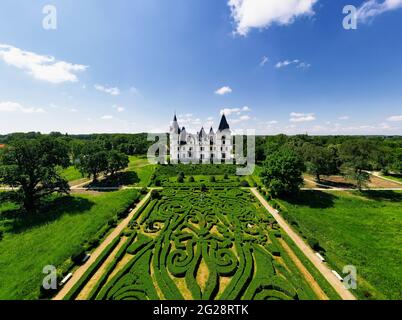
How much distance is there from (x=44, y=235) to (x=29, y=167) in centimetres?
1292

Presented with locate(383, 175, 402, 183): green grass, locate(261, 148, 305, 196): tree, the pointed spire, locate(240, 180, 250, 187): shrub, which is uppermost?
the pointed spire

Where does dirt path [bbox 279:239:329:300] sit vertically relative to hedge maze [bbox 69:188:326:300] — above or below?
below

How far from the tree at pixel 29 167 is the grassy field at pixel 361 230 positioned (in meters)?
36.7

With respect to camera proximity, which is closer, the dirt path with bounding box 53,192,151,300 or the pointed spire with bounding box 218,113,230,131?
the dirt path with bounding box 53,192,151,300

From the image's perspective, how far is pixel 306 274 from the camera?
1580cm

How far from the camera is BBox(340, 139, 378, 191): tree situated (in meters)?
37.6

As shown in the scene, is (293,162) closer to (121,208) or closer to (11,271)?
(121,208)

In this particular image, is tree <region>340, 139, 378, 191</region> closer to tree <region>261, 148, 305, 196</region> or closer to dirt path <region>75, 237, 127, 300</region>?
tree <region>261, 148, 305, 196</region>

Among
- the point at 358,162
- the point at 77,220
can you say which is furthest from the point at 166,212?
the point at 358,162

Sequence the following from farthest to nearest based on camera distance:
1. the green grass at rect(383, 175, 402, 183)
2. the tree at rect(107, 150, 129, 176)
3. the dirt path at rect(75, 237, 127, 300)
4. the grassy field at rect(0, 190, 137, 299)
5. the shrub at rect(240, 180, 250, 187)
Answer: the green grass at rect(383, 175, 402, 183) → the tree at rect(107, 150, 129, 176) → the shrub at rect(240, 180, 250, 187) → the grassy field at rect(0, 190, 137, 299) → the dirt path at rect(75, 237, 127, 300)

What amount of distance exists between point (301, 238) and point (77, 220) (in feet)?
91.9

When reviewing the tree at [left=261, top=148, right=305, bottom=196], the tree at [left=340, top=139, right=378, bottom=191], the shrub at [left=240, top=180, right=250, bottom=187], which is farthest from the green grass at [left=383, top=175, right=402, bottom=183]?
the shrub at [left=240, top=180, right=250, bottom=187]

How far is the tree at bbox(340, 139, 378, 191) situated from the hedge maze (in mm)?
24442

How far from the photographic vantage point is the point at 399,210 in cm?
2909
